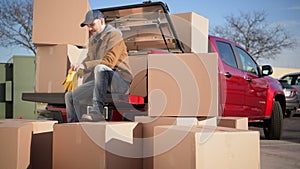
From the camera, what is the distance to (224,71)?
557 centimetres

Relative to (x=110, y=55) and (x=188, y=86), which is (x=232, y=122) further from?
(x=110, y=55)

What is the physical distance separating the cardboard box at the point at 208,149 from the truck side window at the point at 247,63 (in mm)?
3868

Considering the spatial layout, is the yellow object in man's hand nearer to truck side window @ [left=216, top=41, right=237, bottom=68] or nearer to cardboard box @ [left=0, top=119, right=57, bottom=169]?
cardboard box @ [left=0, top=119, right=57, bottom=169]

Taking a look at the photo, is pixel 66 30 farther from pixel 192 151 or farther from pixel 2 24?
pixel 2 24

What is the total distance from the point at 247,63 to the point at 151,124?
3.83 meters

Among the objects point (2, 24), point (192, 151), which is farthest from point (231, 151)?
point (2, 24)

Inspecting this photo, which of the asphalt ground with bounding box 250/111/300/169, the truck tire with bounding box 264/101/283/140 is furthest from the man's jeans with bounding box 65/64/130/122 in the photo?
the truck tire with bounding box 264/101/283/140

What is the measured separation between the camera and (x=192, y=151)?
91.1 inches

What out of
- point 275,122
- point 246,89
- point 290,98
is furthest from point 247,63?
point 290,98

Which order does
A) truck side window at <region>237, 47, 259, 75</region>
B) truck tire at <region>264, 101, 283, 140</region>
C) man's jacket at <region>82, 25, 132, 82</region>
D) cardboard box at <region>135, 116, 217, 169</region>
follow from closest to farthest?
1. cardboard box at <region>135, 116, 217, 169</region>
2. man's jacket at <region>82, 25, 132, 82</region>
3. truck side window at <region>237, 47, 259, 75</region>
4. truck tire at <region>264, 101, 283, 140</region>

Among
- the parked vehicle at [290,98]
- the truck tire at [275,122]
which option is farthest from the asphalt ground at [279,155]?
the parked vehicle at [290,98]

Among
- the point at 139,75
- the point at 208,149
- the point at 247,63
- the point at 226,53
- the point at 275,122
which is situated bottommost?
the point at 275,122

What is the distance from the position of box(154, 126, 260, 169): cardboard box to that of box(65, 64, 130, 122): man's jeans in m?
0.97

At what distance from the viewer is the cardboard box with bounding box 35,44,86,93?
434 cm
